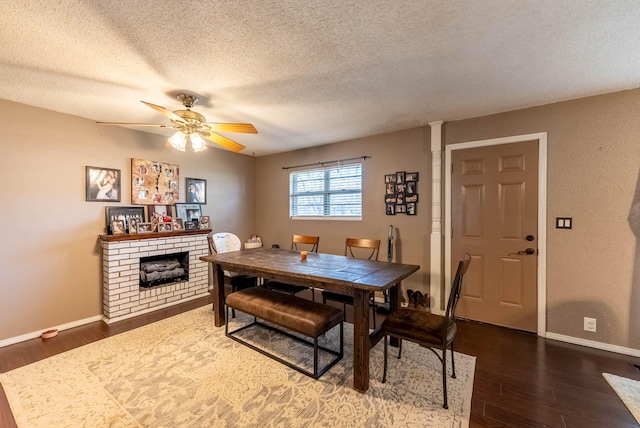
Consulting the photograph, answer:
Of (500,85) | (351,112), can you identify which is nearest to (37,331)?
(351,112)

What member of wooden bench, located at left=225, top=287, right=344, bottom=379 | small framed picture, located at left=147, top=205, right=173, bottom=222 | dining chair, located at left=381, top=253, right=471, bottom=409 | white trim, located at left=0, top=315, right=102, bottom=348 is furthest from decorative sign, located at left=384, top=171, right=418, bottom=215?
white trim, located at left=0, top=315, right=102, bottom=348

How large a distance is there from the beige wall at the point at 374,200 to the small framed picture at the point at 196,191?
1245 mm

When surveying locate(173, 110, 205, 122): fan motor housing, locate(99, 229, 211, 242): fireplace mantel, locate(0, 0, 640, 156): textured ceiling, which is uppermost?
locate(0, 0, 640, 156): textured ceiling

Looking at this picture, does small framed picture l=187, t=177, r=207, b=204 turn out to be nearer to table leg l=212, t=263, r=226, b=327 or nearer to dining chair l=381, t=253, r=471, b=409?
table leg l=212, t=263, r=226, b=327

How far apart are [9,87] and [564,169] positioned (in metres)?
5.35

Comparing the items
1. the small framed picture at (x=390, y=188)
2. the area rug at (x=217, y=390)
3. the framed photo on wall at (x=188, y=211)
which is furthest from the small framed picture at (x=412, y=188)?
the framed photo on wall at (x=188, y=211)

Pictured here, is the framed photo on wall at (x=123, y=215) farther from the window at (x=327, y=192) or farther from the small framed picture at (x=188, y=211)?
the window at (x=327, y=192)

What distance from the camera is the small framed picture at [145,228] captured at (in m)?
3.53

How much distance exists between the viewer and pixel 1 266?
2602 mm

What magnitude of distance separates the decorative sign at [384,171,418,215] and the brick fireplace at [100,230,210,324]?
9.80ft

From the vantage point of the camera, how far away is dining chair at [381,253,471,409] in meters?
1.78

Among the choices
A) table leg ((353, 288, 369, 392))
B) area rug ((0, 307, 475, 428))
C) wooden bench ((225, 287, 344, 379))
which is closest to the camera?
area rug ((0, 307, 475, 428))

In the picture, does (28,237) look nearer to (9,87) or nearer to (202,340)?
(9,87)

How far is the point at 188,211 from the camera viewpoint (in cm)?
416
